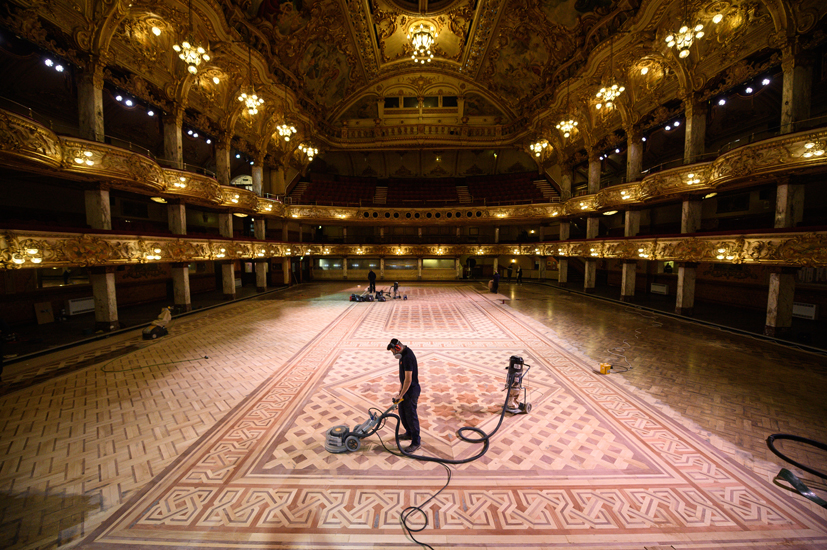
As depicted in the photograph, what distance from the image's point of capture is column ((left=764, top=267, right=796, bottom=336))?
886cm

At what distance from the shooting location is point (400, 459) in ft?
13.0

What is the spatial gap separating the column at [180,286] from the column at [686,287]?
2150cm

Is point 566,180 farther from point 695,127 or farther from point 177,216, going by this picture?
point 177,216

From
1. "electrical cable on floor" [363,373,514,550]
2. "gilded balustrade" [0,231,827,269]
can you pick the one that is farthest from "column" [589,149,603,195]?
"electrical cable on floor" [363,373,514,550]

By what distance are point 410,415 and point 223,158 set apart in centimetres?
1758

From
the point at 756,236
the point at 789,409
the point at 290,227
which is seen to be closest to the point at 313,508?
the point at 789,409

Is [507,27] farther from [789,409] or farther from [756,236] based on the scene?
[789,409]

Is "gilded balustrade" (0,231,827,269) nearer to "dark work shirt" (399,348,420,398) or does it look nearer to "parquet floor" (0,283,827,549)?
"parquet floor" (0,283,827,549)

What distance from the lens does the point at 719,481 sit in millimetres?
3557

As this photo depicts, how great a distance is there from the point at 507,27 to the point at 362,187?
16.1m

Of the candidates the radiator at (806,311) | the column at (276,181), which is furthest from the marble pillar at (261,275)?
the radiator at (806,311)

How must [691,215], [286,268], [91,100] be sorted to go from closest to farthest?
[91,100]
[691,215]
[286,268]

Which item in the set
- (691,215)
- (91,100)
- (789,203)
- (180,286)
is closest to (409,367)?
(789,203)

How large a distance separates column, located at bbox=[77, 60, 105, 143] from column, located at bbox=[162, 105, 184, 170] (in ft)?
9.75
